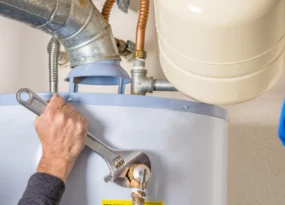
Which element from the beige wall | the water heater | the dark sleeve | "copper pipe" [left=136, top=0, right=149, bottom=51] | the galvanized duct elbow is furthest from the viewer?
the beige wall

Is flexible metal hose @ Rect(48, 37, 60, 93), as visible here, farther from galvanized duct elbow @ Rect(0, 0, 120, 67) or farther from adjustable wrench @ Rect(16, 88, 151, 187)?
adjustable wrench @ Rect(16, 88, 151, 187)

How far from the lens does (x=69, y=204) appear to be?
0.66 m

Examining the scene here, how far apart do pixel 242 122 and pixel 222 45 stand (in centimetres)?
64

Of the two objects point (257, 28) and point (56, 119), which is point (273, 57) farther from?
point (56, 119)

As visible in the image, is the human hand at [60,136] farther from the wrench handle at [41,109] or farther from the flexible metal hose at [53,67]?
the flexible metal hose at [53,67]

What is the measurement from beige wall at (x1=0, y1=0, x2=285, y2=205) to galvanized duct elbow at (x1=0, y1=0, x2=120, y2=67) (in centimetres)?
34

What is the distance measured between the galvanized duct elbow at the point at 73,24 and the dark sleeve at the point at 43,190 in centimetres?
25

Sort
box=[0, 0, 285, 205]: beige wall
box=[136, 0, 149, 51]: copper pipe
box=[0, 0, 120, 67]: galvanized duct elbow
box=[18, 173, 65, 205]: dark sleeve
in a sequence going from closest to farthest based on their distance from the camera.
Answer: box=[18, 173, 65, 205]: dark sleeve
box=[0, 0, 120, 67]: galvanized duct elbow
box=[136, 0, 149, 51]: copper pipe
box=[0, 0, 285, 205]: beige wall

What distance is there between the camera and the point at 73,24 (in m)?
0.77

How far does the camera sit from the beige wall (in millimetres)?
1091

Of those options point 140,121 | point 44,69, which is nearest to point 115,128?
point 140,121

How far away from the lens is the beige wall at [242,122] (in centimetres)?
109

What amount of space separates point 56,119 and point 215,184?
1.01ft

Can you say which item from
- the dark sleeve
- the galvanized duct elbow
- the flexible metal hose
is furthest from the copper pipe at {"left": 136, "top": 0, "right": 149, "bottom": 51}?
the dark sleeve
